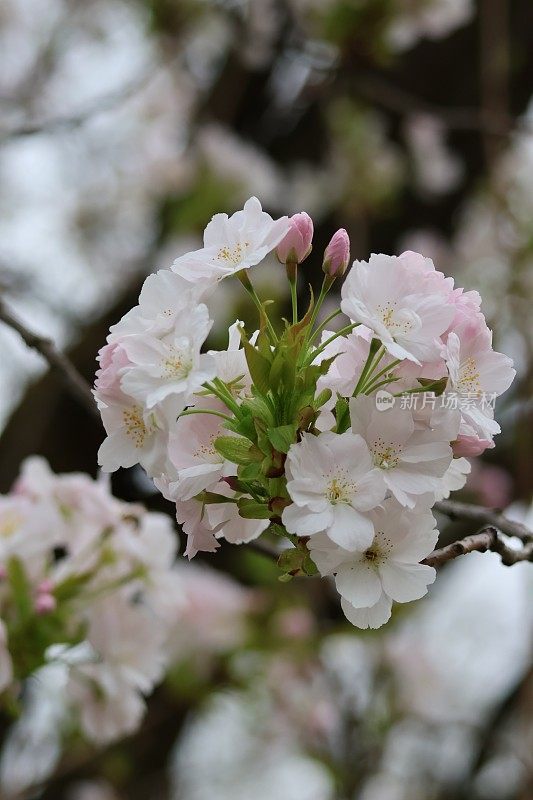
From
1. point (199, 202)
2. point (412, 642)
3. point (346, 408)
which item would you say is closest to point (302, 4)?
point (199, 202)

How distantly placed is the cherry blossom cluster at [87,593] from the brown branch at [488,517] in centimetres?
53

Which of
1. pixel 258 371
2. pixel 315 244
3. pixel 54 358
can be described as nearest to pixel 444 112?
pixel 315 244

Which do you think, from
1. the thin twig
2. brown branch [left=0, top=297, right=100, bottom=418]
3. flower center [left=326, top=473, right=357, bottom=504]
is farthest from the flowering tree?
brown branch [left=0, top=297, right=100, bottom=418]

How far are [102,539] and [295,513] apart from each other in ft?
2.34

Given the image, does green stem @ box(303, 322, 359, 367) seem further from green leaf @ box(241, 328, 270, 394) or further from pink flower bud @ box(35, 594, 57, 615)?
pink flower bud @ box(35, 594, 57, 615)

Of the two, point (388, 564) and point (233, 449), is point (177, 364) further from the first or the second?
point (388, 564)

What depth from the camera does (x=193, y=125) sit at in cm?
337

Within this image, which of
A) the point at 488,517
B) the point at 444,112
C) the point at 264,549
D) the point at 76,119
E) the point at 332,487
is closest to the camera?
the point at 332,487

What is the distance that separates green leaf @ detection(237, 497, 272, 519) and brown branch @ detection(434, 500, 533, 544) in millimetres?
238

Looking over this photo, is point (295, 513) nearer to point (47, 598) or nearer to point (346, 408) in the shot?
point (346, 408)

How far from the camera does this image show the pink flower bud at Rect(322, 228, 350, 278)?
0.78m

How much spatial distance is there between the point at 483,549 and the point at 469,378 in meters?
0.16

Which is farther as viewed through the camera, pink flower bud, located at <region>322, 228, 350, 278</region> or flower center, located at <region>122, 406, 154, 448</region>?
pink flower bud, located at <region>322, 228, 350, 278</region>

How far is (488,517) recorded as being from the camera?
923 millimetres
